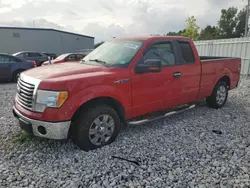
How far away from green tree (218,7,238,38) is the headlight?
49968mm

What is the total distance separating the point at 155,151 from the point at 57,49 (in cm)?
2922

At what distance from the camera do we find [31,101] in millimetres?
2857

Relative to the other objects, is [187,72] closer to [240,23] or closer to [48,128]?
[48,128]

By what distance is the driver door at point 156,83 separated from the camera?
3527 mm

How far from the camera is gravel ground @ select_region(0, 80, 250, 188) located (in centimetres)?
253

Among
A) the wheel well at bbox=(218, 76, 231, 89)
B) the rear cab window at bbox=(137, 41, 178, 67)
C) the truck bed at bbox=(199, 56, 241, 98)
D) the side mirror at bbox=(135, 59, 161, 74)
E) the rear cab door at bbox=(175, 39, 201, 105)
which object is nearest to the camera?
the side mirror at bbox=(135, 59, 161, 74)

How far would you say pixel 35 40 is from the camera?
2756 centimetres

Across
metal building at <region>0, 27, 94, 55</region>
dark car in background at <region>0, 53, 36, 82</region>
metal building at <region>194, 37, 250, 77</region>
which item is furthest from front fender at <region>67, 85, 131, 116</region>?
metal building at <region>0, 27, 94, 55</region>

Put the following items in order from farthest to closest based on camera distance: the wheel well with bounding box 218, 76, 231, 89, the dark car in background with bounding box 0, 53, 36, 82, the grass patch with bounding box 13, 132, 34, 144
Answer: the dark car in background with bounding box 0, 53, 36, 82
the wheel well with bounding box 218, 76, 231, 89
the grass patch with bounding box 13, 132, 34, 144

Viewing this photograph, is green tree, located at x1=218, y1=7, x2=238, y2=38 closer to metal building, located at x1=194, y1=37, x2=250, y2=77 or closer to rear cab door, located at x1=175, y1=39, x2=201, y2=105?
metal building, located at x1=194, y1=37, x2=250, y2=77

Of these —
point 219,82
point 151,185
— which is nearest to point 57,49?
point 219,82

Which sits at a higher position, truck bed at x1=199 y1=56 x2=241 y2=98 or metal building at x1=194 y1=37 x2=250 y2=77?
metal building at x1=194 y1=37 x2=250 y2=77

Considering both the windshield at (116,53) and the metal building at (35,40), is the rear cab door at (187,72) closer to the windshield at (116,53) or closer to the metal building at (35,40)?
the windshield at (116,53)

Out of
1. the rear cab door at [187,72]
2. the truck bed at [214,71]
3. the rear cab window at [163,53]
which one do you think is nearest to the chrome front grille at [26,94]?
the rear cab window at [163,53]
